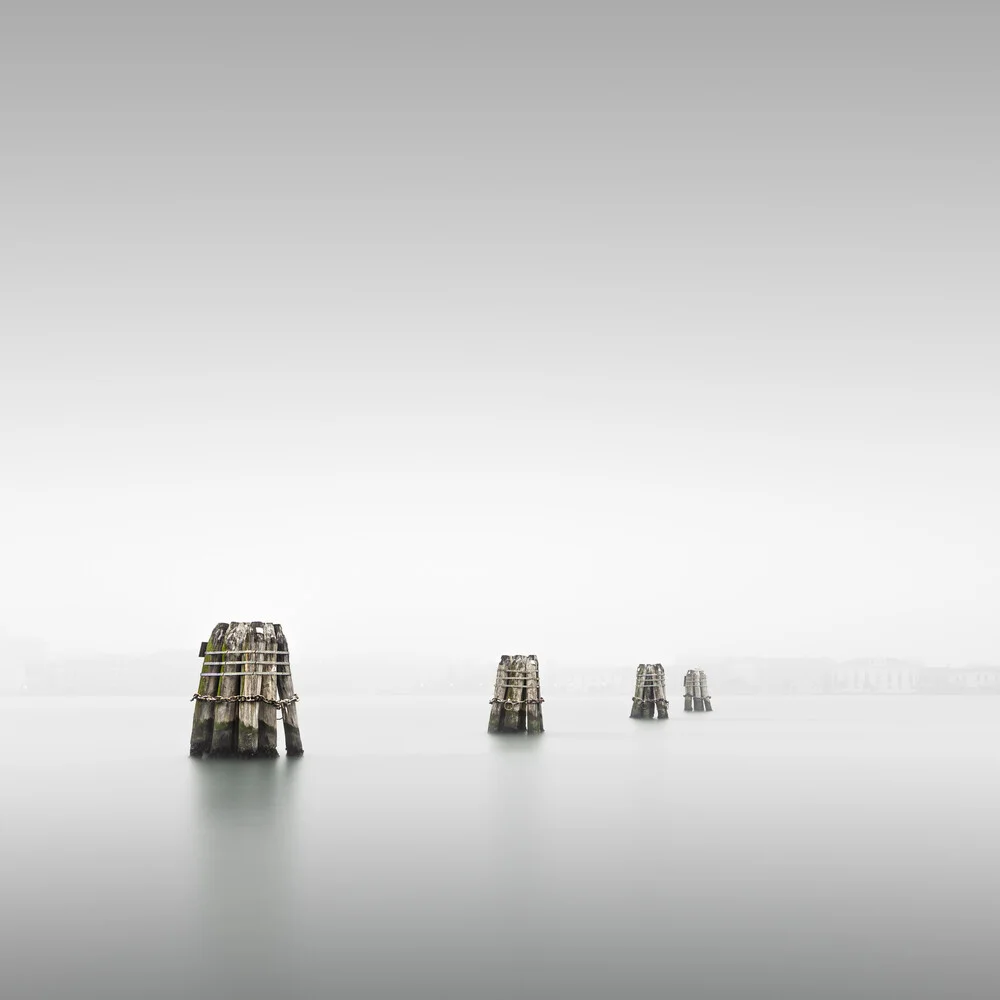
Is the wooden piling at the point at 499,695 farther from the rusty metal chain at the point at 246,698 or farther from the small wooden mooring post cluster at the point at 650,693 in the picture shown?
the small wooden mooring post cluster at the point at 650,693

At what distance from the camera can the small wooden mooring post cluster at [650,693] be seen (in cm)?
4909

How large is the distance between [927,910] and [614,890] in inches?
119

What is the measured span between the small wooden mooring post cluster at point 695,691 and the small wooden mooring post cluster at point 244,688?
45.6m

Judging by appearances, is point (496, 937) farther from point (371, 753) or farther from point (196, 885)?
point (371, 753)

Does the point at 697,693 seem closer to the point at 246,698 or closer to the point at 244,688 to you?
the point at 246,698

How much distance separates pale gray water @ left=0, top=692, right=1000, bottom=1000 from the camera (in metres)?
7.41

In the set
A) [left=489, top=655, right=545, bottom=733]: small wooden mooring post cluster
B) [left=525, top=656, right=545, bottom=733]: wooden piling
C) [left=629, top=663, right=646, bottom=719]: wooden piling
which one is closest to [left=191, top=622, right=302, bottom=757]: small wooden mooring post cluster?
[left=489, top=655, right=545, bottom=733]: small wooden mooring post cluster

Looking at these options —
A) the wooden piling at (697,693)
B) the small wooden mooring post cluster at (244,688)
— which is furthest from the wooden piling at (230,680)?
the wooden piling at (697,693)

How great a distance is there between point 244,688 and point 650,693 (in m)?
33.9

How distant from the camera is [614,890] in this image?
34.0 feet

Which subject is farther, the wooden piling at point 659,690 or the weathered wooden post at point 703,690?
the weathered wooden post at point 703,690

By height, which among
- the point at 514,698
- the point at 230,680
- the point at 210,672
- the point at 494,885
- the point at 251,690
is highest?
the point at 210,672

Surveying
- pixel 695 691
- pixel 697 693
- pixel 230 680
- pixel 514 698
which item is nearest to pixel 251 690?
pixel 230 680

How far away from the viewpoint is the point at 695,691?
65375 mm
